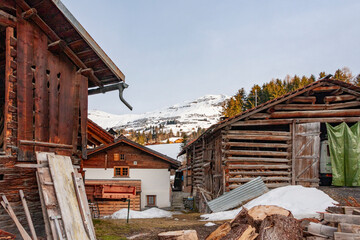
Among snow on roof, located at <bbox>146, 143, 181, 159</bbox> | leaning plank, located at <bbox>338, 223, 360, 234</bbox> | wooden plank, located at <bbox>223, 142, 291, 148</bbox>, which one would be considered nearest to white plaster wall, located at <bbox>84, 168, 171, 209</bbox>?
wooden plank, located at <bbox>223, 142, 291, 148</bbox>

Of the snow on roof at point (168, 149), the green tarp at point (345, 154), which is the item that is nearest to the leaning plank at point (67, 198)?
the green tarp at point (345, 154)

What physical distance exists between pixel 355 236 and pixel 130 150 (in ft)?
63.1

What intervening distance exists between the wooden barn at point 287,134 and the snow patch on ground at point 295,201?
186 cm

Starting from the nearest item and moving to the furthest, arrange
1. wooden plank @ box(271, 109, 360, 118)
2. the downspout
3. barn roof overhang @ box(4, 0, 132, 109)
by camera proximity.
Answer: barn roof overhang @ box(4, 0, 132, 109)
the downspout
wooden plank @ box(271, 109, 360, 118)

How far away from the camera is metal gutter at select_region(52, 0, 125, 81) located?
7.04 metres

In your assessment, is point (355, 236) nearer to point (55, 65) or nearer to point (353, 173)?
point (55, 65)

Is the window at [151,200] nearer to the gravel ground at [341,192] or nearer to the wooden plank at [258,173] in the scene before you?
the wooden plank at [258,173]

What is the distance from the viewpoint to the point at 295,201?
12.9 meters

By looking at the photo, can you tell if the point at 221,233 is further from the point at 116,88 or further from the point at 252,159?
the point at 252,159

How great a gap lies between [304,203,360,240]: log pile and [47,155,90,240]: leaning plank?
5574 mm

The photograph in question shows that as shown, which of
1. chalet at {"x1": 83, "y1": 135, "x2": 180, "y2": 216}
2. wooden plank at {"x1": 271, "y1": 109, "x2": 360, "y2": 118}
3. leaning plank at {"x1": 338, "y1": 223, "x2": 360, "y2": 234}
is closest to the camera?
leaning plank at {"x1": 338, "y1": 223, "x2": 360, "y2": 234}

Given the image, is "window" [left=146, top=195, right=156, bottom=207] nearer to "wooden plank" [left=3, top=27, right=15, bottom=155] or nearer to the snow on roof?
"wooden plank" [left=3, top=27, right=15, bottom=155]

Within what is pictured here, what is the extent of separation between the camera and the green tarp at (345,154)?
Result: 580 inches

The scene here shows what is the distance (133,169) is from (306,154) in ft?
44.3
